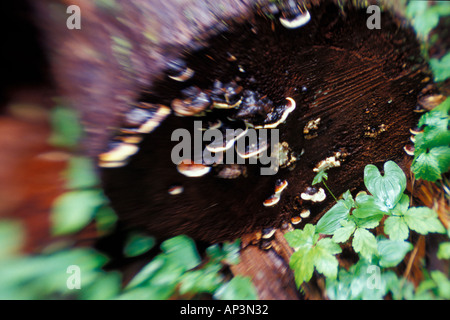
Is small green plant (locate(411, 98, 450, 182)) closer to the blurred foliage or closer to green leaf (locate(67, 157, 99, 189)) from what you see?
the blurred foliage

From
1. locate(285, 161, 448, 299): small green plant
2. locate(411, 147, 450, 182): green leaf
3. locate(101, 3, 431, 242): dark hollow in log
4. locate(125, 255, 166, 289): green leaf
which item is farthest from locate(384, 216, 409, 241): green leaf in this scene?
locate(125, 255, 166, 289): green leaf

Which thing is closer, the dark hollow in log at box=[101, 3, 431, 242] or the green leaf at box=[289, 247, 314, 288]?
the dark hollow in log at box=[101, 3, 431, 242]

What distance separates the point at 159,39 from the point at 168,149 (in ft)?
1.80

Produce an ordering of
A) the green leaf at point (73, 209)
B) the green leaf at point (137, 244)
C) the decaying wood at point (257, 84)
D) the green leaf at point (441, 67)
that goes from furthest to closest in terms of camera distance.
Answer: the green leaf at point (441, 67) < the green leaf at point (137, 244) < the green leaf at point (73, 209) < the decaying wood at point (257, 84)

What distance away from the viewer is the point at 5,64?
3.04ft

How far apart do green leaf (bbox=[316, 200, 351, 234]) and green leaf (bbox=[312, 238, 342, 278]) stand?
0.34ft

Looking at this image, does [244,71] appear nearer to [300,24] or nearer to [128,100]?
[300,24]

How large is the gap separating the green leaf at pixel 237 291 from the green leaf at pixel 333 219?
0.61 m

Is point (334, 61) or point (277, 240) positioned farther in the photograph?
point (277, 240)

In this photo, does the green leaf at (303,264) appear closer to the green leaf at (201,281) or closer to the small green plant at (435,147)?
the green leaf at (201,281)

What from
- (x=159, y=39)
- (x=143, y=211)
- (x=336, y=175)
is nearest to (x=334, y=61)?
(x=336, y=175)

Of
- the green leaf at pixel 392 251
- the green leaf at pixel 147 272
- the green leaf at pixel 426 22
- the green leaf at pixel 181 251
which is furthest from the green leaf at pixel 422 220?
the green leaf at pixel 147 272

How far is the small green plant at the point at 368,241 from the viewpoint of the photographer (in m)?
1.16

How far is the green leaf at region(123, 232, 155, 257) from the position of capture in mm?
1252
